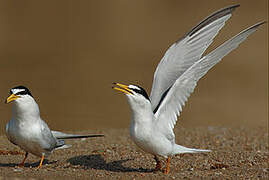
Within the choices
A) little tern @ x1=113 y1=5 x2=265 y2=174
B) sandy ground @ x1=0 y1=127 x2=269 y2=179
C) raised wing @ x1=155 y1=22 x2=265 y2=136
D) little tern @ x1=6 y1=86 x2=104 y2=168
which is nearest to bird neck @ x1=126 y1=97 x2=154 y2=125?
little tern @ x1=113 y1=5 x2=265 y2=174

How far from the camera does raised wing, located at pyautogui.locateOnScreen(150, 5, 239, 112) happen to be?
22.3 ft

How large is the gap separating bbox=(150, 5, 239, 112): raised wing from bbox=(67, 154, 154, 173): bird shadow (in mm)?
965

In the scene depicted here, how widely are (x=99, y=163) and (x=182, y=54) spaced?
201 centimetres

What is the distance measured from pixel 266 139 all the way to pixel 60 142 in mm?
4690

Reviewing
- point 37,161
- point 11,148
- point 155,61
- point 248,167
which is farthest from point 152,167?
point 155,61

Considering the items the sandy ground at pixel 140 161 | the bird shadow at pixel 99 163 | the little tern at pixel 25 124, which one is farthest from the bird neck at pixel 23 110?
the bird shadow at pixel 99 163

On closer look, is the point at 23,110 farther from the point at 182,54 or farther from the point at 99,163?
the point at 182,54

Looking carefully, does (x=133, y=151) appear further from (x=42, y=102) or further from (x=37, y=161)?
(x=42, y=102)

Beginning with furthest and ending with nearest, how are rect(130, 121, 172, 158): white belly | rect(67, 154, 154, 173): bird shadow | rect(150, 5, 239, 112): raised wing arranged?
rect(150, 5, 239, 112): raised wing
rect(67, 154, 154, 173): bird shadow
rect(130, 121, 172, 158): white belly

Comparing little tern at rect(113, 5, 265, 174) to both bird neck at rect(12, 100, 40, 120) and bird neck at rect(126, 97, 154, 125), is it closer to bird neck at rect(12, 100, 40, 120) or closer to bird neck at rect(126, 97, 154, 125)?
bird neck at rect(126, 97, 154, 125)

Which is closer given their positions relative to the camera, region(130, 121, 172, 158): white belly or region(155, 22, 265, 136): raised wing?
region(130, 121, 172, 158): white belly

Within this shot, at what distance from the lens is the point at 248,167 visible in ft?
22.0

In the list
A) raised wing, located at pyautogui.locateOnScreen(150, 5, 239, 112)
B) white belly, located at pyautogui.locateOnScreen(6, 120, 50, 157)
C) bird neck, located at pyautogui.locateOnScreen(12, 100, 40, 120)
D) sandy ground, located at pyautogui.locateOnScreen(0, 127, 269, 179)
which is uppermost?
raised wing, located at pyautogui.locateOnScreen(150, 5, 239, 112)

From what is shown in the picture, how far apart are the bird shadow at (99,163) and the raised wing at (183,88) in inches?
28.6
